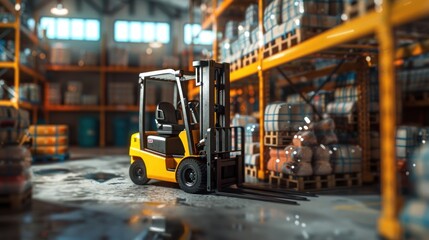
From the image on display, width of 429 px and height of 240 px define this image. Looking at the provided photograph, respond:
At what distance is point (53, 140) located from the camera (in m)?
12.6

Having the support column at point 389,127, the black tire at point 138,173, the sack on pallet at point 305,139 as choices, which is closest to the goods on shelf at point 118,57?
the black tire at point 138,173

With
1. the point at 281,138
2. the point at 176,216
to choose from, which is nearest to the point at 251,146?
the point at 281,138

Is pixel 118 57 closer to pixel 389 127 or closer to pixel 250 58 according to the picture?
pixel 250 58

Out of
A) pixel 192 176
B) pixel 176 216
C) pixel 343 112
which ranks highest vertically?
pixel 343 112

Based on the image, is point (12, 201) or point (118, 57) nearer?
point (12, 201)

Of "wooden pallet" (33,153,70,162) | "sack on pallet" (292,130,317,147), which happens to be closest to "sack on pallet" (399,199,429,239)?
"sack on pallet" (292,130,317,147)

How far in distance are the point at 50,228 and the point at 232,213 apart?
2.10 m

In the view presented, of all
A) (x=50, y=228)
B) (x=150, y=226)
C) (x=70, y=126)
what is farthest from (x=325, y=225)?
(x=70, y=126)

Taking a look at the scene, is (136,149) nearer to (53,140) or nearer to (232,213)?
(232,213)

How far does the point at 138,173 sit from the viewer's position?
7535 mm

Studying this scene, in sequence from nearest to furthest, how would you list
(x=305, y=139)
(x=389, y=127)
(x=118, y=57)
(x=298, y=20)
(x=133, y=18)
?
(x=389, y=127) → (x=298, y=20) → (x=305, y=139) → (x=118, y=57) → (x=133, y=18)

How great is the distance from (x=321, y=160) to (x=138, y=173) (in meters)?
3.24

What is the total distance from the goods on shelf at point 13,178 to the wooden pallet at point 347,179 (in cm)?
494

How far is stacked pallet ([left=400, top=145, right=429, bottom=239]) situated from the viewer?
3287 millimetres
